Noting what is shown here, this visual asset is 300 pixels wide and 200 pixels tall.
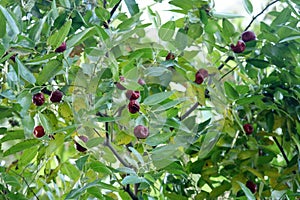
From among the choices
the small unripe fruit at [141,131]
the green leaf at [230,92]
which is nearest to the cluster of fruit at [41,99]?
the small unripe fruit at [141,131]

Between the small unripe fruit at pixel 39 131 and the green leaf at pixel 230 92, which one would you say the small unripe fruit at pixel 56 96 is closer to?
the small unripe fruit at pixel 39 131

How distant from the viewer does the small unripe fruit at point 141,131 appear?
625 mm

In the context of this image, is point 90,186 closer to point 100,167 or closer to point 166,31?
point 100,167

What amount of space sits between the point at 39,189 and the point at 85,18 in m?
0.29

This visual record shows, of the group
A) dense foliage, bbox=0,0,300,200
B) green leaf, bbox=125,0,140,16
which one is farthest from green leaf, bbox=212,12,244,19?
green leaf, bbox=125,0,140,16

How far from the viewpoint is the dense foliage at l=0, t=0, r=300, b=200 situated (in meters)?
0.61

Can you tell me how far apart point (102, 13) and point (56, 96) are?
0.40 feet

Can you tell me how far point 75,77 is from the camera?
661 mm

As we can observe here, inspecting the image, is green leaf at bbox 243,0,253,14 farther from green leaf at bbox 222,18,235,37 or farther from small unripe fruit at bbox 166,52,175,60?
small unripe fruit at bbox 166,52,175,60

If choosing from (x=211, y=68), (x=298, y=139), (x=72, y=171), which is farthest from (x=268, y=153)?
(x=72, y=171)

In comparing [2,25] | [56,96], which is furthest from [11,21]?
[56,96]

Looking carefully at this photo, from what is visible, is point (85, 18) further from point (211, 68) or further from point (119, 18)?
point (211, 68)

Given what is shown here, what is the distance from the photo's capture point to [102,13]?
660 millimetres

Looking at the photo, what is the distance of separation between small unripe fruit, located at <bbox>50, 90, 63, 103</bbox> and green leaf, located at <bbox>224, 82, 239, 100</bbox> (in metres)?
0.22
